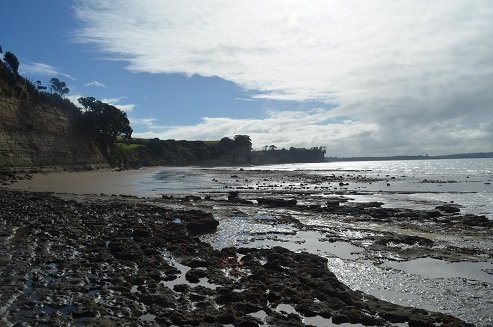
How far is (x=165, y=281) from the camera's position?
11.6 m

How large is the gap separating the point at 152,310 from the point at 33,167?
48.9 metres

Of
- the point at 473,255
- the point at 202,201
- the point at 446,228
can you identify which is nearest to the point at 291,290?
the point at 473,255

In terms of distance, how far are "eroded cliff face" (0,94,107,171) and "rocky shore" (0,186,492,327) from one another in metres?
31.9

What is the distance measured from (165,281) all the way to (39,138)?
50.5 m

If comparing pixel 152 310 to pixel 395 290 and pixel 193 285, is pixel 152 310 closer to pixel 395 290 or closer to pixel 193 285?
pixel 193 285

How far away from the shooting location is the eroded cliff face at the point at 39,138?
48.0m

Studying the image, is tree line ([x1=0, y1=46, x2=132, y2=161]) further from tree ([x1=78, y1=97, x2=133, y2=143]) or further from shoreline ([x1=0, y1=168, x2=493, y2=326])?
shoreline ([x1=0, y1=168, x2=493, y2=326])

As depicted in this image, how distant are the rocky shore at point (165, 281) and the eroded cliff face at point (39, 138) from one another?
31.9 m

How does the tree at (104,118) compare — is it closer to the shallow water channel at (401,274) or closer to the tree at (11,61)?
the tree at (11,61)

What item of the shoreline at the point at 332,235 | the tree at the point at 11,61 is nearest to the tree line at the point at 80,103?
the tree at the point at 11,61

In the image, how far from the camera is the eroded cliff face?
48.0 m

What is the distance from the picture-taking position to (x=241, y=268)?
44.3 ft

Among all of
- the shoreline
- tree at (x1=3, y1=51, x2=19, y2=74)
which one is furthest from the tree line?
the shoreline

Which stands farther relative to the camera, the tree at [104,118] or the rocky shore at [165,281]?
the tree at [104,118]
